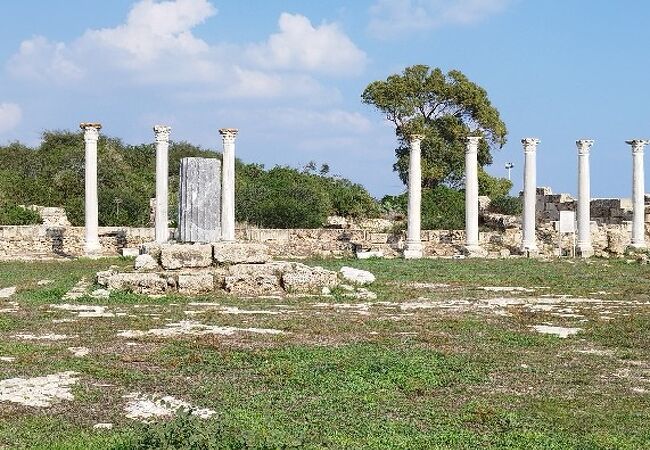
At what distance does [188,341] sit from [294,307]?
4702mm

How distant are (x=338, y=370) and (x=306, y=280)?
9.08 meters

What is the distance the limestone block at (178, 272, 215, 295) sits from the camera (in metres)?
17.9

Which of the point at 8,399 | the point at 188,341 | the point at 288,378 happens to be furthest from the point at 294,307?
the point at 8,399

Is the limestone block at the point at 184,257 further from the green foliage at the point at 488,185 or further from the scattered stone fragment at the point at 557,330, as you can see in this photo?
the green foliage at the point at 488,185

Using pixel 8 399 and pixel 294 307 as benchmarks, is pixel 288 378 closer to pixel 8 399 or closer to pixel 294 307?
pixel 8 399

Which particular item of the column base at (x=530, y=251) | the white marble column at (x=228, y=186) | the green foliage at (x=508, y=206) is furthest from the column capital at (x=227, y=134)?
the green foliage at (x=508, y=206)

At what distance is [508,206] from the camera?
44219 mm

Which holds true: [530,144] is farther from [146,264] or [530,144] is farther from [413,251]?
[146,264]

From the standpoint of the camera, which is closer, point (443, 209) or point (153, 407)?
point (153, 407)

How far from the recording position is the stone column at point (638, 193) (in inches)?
1371

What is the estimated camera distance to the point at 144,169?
54406mm

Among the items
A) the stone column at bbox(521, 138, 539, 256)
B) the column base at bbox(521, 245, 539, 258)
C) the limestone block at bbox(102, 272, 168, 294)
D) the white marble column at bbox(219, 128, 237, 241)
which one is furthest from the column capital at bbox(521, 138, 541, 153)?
the limestone block at bbox(102, 272, 168, 294)

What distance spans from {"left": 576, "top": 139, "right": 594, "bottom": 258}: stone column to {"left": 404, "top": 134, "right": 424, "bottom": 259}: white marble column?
6.98 meters

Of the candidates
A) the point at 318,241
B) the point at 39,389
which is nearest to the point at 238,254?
the point at 39,389
